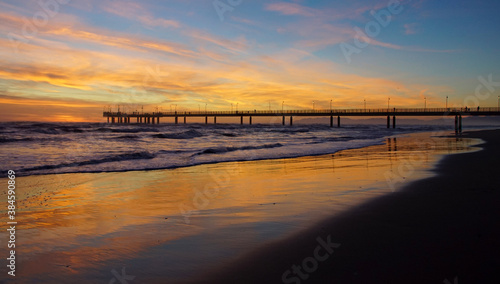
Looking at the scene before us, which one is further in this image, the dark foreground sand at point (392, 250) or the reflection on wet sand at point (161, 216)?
the reflection on wet sand at point (161, 216)

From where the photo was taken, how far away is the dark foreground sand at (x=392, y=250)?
3.38 meters

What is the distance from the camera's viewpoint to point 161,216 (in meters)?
5.86

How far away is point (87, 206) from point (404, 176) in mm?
8764

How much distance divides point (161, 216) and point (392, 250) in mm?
3804

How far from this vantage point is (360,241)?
4.34 m

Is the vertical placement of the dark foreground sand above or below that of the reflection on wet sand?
above

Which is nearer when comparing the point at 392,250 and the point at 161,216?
the point at 392,250

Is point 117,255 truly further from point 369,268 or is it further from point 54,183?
point 54,183

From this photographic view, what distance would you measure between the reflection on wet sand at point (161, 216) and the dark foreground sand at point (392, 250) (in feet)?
1.26

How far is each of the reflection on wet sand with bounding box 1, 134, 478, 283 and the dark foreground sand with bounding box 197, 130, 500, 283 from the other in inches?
15.1

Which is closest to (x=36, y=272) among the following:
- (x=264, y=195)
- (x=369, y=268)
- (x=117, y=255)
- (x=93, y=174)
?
(x=117, y=255)

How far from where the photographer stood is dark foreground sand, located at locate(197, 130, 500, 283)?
11.1 feet

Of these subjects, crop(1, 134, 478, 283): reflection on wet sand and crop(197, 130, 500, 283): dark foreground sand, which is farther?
crop(1, 134, 478, 283): reflection on wet sand

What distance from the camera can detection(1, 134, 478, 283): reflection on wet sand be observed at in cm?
381
